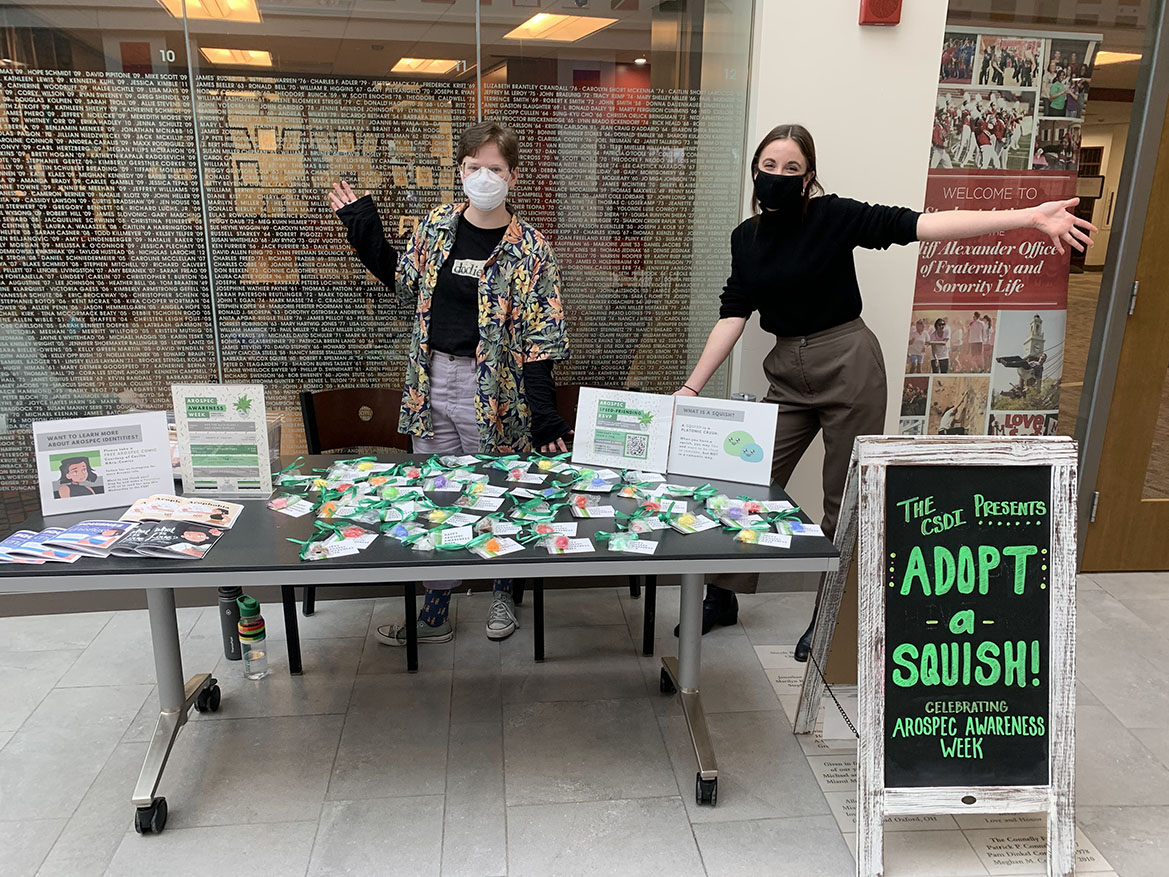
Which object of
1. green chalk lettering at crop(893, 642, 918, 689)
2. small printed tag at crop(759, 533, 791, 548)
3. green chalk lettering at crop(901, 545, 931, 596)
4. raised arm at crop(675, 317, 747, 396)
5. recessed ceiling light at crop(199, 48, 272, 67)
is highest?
recessed ceiling light at crop(199, 48, 272, 67)

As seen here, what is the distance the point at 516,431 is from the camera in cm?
277

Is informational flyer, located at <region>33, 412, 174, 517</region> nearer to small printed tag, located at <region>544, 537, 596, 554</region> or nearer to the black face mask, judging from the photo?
small printed tag, located at <region>544, 537, 596, 554</region>

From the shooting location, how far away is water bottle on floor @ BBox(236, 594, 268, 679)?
8.64ft

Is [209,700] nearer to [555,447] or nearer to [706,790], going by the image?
[555,447]

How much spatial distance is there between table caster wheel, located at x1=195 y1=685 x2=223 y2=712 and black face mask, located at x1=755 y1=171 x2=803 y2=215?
7.09 ft

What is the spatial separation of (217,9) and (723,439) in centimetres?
214

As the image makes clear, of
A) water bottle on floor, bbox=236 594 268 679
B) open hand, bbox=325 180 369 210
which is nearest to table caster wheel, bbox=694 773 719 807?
water bottle on floor, bbox=236 594 268 679

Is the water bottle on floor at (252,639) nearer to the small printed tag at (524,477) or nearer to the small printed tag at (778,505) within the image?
the small printed tag at (524,477)

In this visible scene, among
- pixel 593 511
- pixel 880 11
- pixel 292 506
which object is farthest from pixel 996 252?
pixel 292 506

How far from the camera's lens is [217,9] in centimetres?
276

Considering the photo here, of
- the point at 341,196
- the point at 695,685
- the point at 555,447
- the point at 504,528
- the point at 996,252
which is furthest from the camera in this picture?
the point at 996,252

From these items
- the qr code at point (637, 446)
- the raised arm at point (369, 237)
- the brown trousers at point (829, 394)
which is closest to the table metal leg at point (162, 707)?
the raised arm at point (369, 237)

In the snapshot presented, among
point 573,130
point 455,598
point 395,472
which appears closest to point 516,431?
point 395,472

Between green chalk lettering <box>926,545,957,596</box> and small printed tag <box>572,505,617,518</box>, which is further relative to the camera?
small printed tag <box>572,505,617,518</box>
